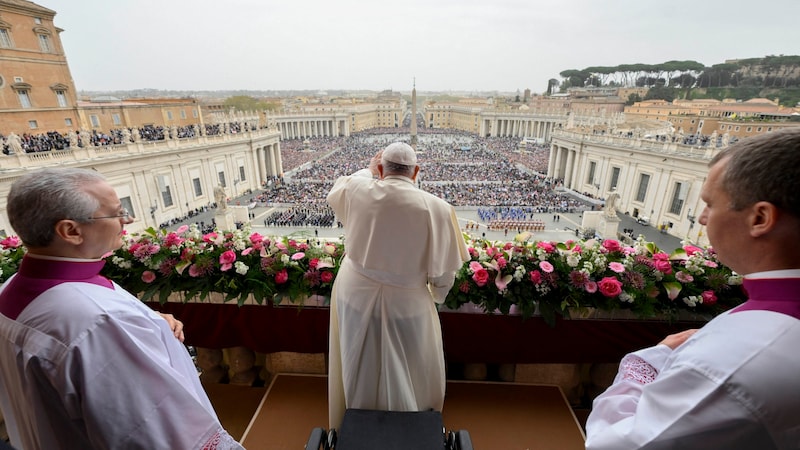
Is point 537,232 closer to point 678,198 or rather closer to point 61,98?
point 678,198

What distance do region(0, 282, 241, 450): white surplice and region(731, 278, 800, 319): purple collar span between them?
1557 millimetres

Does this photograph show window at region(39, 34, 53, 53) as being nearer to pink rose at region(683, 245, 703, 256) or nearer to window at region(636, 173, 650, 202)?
pink rose at region(683, 245, 703, 256)

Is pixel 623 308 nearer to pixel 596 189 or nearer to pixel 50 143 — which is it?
pixel 50 143

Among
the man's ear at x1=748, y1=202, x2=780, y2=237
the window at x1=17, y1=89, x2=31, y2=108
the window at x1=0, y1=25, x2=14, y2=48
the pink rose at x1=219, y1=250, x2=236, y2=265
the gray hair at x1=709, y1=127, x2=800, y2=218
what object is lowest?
the pink rose at x1=219, y1=250, x2=236, y2=265

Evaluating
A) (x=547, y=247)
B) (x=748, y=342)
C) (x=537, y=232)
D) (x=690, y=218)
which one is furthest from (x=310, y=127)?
(x=748, y=342)

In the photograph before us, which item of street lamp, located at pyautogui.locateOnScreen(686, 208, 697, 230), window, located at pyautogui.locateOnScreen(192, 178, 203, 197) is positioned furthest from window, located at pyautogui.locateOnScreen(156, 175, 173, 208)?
street lamp, located at pyautogui.locateOnScreen(686, 208, 697, 230)

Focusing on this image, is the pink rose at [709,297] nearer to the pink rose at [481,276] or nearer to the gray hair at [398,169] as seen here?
the pink rose at [481,276]

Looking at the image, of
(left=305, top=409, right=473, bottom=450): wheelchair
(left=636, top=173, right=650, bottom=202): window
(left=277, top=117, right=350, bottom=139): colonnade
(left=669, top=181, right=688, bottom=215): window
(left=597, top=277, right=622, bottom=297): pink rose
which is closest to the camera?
(left=305, top=409, right=473, bottom=450): wheelchair

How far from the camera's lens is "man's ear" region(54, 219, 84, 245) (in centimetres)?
110

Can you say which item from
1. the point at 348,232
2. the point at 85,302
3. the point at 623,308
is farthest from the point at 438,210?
the point at 623,308

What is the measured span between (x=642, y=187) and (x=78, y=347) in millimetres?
25707

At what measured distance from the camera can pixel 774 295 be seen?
808 millimetres

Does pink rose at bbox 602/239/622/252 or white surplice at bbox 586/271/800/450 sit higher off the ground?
white surplice at bbox 586/271/800/450

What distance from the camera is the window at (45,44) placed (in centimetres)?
1837
